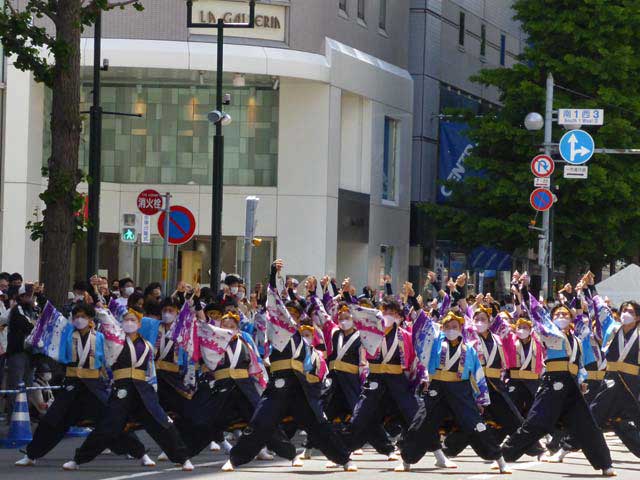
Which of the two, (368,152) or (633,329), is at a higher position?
(368,152)

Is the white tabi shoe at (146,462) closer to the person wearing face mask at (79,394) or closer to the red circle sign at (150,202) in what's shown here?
the person wearing face mask at (79,394)

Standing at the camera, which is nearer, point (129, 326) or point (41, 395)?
point (129, 326)

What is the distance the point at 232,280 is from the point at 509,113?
2176 cm

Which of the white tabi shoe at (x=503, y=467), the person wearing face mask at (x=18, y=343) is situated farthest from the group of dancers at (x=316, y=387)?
the person wearing face mask at (x=18, y=343)

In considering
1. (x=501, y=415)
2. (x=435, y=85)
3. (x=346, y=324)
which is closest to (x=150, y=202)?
(x=346, y=324)

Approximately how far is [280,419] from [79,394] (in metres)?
2.09

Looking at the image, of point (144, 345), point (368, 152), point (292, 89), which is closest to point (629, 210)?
point (368, 152)

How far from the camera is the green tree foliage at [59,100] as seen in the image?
1906cm

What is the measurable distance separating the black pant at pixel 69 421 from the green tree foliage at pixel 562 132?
2711cm

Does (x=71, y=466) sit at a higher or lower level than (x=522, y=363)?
lower

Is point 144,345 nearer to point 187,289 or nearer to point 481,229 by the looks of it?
point 187,289

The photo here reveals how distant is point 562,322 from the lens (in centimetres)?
1792

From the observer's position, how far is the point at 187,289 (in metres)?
21.5

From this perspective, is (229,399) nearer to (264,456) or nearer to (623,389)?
(264,456)
